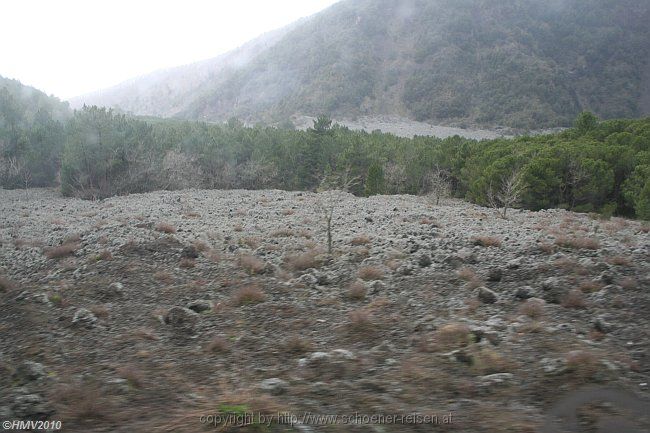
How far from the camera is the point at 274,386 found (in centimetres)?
464

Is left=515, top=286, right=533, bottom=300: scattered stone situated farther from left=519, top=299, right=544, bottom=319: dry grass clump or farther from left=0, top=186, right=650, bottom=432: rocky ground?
left=519, top=299, right=544, bottom=319: dry grass clump

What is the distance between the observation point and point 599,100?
13275cm

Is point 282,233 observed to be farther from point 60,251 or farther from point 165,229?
point 60,251

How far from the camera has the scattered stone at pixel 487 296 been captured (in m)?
7.23

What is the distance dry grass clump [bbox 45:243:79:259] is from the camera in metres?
11.8

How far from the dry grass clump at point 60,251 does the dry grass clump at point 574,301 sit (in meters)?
12.5

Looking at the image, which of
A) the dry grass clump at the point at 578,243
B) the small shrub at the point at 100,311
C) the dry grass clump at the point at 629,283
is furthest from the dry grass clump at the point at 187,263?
the dry grass clump at the point at 578,243

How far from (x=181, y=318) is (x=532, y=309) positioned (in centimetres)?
575

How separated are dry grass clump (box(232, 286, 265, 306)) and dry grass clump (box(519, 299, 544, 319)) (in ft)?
15.3

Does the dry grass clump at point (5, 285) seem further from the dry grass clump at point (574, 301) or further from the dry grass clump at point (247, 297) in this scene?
A: the dry grass clump at point (574, 301)

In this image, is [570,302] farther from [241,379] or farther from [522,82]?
[522,82]

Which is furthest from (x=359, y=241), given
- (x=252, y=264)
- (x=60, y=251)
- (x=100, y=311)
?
(x=60, y=251)

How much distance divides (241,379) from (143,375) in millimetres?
1179

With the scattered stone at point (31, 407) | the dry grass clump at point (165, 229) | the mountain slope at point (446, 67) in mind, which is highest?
the mountain slope at point (446, 67)
